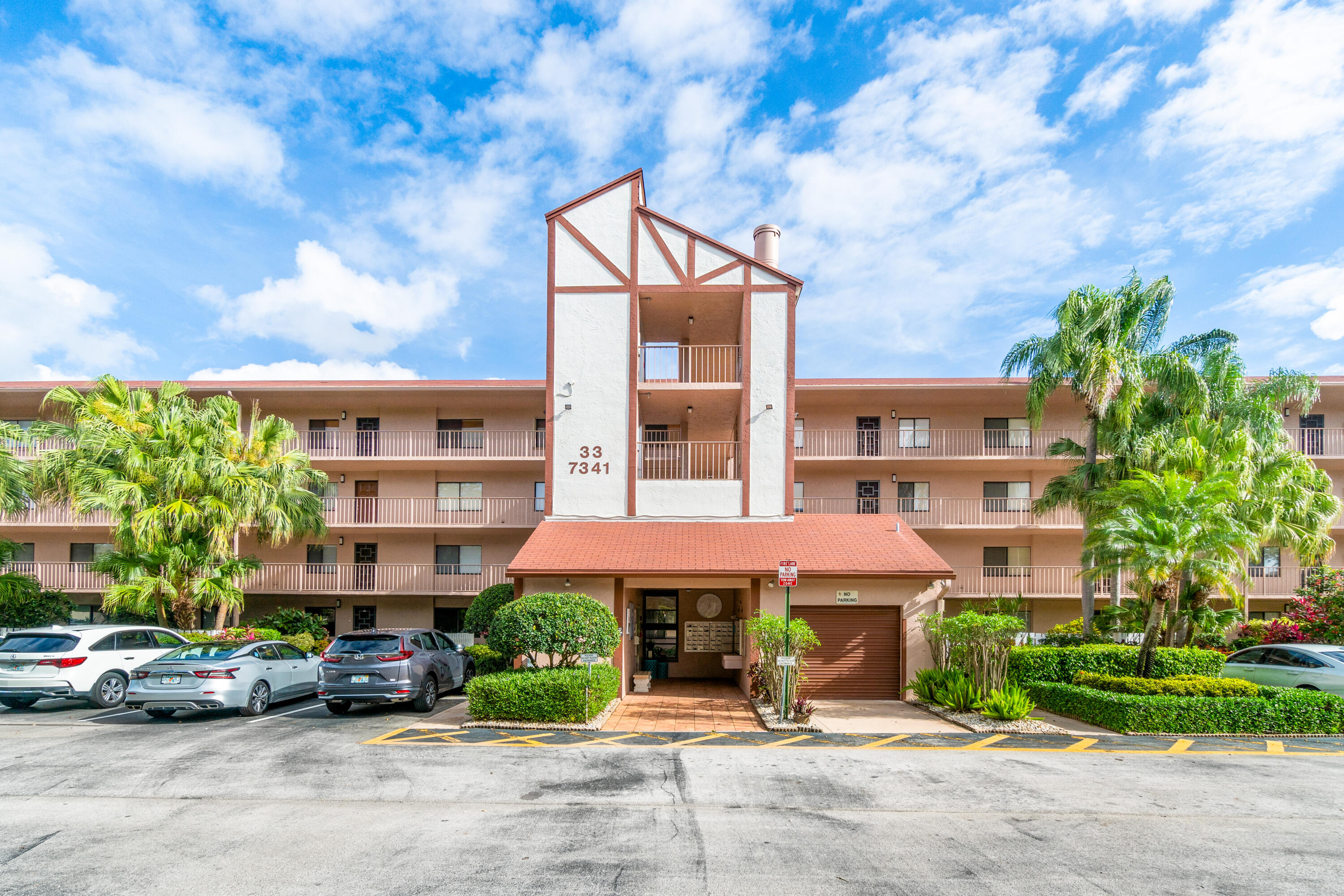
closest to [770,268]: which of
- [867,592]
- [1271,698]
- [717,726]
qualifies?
[867,592]

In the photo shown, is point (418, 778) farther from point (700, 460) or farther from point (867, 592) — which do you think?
point (700, 460)

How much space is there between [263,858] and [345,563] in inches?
802

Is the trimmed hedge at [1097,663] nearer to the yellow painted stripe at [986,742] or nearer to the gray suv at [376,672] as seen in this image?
the yellow painted stripe at [986,742]

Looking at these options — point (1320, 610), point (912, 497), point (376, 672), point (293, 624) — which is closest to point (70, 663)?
point (376, 672)

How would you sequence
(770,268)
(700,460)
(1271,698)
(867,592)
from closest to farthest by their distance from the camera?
(1271,698) < (867,592) < (770,268) < (700,460)

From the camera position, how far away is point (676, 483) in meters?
18.7

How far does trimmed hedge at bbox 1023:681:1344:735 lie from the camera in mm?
12188

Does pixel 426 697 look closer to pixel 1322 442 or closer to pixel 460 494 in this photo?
pixel 460 494

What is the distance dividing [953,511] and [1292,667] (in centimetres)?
1044

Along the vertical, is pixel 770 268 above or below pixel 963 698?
above

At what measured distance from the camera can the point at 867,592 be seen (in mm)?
16188

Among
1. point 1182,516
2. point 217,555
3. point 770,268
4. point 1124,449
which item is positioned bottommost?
point 217,555

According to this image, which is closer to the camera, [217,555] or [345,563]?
[217,555]

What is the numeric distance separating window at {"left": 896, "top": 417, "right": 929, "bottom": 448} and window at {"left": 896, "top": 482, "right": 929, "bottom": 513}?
136cm
